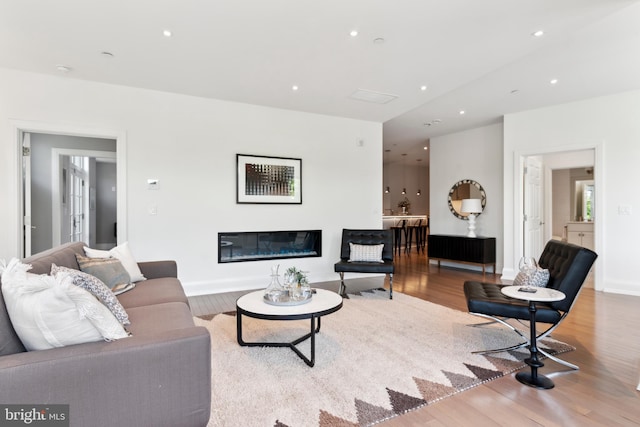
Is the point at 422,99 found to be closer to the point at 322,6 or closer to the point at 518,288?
the point at 322,6

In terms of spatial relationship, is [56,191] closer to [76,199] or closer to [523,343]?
[76,199]

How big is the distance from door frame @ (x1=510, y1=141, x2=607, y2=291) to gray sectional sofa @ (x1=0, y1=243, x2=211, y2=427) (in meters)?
5.49

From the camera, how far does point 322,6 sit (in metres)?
2.44

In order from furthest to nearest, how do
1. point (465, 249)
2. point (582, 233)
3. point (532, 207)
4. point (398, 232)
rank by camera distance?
point (398, 232) → point (582, 233) → point (465, 249) → point (532, 207)

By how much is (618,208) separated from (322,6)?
4.92 metres

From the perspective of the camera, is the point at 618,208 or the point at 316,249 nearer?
the point at 618,208

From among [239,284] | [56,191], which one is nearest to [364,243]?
[239,284]

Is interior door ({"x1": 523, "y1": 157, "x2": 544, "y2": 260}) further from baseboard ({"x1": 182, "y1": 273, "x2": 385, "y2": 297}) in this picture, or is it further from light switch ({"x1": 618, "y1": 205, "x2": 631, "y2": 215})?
baseboard ({"x1": 182, "y1": 273, "x2": 385, "y2": 297})

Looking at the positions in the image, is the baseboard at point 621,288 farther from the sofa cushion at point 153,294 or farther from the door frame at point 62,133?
the door frame at point 62,133

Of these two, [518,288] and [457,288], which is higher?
[518,288]

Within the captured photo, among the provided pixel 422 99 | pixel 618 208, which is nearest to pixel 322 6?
pixel 422 99

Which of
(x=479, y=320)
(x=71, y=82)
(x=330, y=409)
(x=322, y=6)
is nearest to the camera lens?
(x=330, y=409)

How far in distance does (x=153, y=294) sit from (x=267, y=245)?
2.40 m

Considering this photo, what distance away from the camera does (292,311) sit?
243 centimetres
